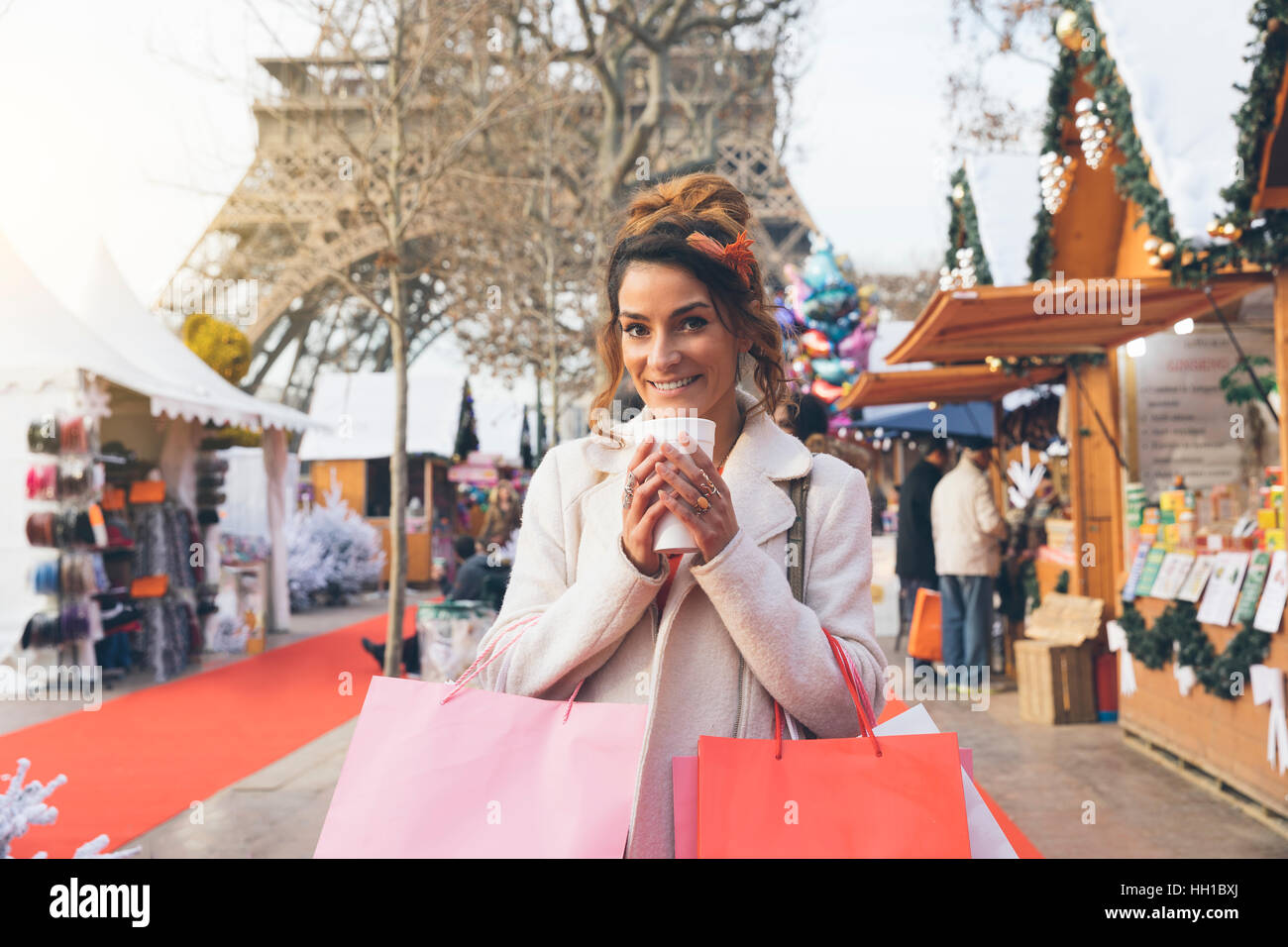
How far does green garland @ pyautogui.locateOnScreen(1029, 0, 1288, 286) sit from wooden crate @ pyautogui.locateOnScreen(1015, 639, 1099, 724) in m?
3.21

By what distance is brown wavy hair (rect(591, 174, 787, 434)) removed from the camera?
163cm

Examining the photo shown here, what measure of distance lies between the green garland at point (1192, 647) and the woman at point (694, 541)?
4432 mm

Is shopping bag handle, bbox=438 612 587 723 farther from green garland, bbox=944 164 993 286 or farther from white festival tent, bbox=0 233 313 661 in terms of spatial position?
white festival tent, bbox=0 233 313 661

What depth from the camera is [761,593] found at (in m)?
1.45

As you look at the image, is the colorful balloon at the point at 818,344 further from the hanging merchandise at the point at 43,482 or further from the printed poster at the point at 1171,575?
the hanging merchandise at the point at 43,482

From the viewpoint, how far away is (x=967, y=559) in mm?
8859

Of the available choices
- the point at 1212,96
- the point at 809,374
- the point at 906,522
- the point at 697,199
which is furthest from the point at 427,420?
the point at 697,199

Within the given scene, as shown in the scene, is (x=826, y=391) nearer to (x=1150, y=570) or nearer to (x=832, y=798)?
(x=1150, y=570)

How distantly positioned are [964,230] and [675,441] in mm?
9063

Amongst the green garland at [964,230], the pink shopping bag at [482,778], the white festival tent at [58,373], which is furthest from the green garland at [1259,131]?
the white festival tent at [58,373]

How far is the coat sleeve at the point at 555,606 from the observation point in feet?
4.86

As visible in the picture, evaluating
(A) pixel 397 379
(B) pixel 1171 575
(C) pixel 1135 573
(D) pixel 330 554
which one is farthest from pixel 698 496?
(D) pixel 330 554

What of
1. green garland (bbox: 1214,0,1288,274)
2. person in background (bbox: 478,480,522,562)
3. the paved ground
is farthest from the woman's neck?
person in background (bbox: 478,480,522,562)
